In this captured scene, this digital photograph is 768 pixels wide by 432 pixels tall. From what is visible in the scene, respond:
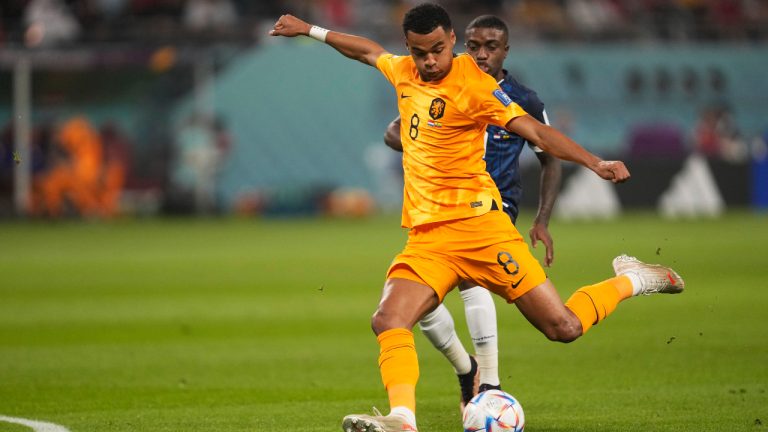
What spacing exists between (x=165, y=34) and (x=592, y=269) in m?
16.7

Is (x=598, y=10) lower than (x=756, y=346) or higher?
higher

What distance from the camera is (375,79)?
1228 inches

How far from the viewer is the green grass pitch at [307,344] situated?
25.2 feet

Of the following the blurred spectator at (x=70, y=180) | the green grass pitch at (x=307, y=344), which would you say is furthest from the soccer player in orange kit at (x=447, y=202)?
the blurred spectator at (x=70, y=180)

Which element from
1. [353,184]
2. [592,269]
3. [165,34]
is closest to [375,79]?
[353,184]

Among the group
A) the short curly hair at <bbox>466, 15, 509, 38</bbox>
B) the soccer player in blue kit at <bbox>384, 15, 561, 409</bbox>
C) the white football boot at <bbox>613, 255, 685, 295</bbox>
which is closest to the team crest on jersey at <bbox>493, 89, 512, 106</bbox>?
the soccer player in blue kit at <bbox>384, 15, 561, 409</bbox>

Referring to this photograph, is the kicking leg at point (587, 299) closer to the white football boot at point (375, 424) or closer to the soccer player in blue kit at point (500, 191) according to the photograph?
the soccer player in blue kit at point (500, 191)

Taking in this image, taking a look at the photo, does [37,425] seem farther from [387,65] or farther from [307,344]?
[307,344]

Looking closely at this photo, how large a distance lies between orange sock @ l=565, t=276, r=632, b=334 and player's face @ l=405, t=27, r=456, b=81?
153 cm

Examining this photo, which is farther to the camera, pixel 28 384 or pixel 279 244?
pixel 279 244

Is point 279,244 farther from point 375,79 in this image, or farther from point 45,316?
point 375,79

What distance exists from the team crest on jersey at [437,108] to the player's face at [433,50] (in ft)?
0.43

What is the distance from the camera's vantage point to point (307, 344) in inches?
436

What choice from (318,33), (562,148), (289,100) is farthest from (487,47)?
(289,100)
